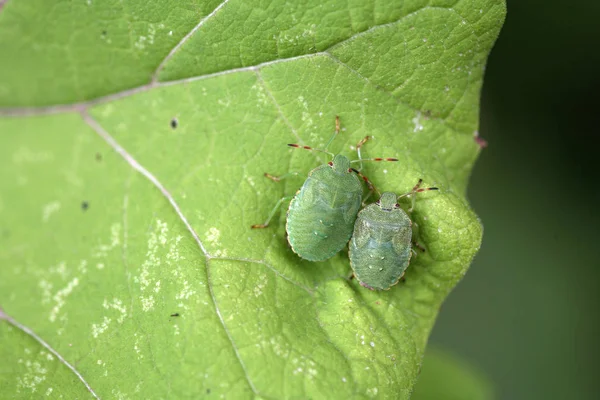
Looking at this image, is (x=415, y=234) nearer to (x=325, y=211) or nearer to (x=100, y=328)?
(x=325, y=211)

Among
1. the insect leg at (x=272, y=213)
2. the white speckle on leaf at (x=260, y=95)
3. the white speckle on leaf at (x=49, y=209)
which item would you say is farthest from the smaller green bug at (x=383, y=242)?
the white speckle on leaf at (x=49, y=209)

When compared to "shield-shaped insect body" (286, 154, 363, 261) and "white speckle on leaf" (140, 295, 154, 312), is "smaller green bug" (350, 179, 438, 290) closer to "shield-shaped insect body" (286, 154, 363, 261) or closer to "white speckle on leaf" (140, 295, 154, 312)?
"shield-shaped insect body" (286, 154, 363, 261)

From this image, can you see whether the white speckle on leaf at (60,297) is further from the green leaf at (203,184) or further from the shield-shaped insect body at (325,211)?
the shield-shaped insect body at (325,211)

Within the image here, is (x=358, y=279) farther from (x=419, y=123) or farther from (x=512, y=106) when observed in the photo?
(x=512, y=106)

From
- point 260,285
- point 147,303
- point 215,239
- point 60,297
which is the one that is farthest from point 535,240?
point 60,297

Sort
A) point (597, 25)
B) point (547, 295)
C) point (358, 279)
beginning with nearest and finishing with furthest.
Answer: point (358, 279), point (597, 25), point (547, 295)

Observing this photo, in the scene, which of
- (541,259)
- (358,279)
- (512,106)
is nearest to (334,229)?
(358,279)
